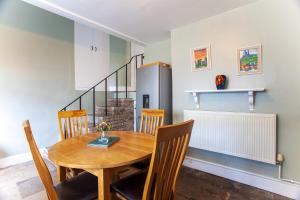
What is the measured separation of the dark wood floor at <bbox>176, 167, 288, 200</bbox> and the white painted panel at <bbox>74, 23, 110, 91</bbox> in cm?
328

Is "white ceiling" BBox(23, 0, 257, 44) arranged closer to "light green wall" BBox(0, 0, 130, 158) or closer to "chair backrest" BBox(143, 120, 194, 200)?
"light green wall" BBox(0, 0, 130, 158)

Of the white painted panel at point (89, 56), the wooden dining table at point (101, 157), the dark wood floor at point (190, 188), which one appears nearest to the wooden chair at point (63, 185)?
the wooden dining table at point (101, 157)

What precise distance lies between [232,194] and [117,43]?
189 inches

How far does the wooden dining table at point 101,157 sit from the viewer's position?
3.85 feet

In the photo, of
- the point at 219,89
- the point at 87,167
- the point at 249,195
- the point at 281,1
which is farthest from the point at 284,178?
the point at 87,167

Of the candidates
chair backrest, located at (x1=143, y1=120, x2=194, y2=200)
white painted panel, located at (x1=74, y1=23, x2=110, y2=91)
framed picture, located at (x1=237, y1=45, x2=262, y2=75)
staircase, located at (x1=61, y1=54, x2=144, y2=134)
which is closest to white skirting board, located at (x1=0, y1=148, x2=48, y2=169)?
staircase, located at (x1=61, y1=54, x2=144, y2=134)

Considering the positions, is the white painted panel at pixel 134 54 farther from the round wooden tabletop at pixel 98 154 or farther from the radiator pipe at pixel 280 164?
the radiator pipe at pixel 280 164

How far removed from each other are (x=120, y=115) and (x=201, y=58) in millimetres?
2387

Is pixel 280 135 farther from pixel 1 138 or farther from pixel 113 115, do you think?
pixel 1 138

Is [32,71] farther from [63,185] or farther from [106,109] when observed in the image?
[63,185]

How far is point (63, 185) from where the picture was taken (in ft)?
4.52

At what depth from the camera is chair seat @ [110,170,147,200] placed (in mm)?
1252

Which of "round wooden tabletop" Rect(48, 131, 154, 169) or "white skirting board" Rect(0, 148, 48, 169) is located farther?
"white skirting board" Rect(0, 148, 48, 169)

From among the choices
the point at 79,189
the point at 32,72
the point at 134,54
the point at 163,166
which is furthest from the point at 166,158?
the point at 134,54
